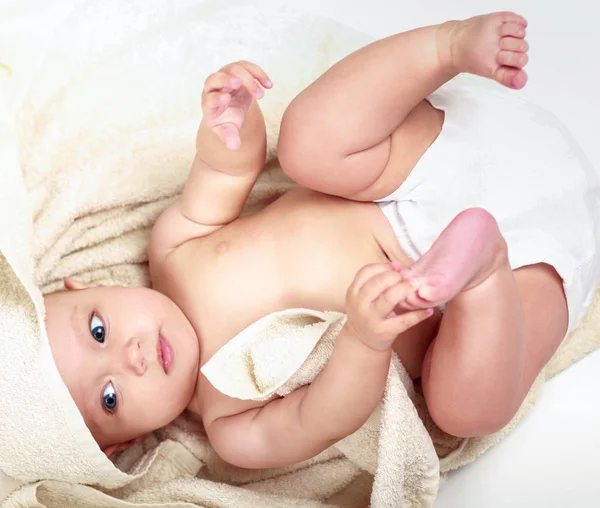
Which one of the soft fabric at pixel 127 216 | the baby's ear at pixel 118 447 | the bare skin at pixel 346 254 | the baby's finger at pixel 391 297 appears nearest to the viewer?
the baby's finger at pixel 391 297

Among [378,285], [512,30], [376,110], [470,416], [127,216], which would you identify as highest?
[512,30]

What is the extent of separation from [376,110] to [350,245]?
0.64 ft

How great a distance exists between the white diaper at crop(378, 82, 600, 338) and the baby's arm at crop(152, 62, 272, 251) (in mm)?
217

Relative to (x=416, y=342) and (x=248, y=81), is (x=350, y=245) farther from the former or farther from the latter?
(x=248, y=81)

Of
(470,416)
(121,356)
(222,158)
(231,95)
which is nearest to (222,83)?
(231,95)

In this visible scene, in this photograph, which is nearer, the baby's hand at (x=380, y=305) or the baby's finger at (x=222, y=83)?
the baby's hand at (x=380, y=305)

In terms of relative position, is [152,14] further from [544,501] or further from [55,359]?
[544,501]

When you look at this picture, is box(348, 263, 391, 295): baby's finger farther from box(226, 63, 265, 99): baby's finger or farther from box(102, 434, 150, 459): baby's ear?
box(102, 434, 150, 459): baby's ear

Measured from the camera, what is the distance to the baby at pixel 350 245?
1.09m

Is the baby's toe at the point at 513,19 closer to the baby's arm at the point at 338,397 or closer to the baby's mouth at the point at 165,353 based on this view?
the baby's arm at the point at 338,397

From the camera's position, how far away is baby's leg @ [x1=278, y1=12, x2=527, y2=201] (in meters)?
1.12

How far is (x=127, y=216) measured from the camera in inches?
56.7

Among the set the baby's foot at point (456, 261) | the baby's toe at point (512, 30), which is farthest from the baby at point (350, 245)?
the baby's foot at point (456, 261)

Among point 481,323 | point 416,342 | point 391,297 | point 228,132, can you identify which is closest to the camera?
point 391,297
